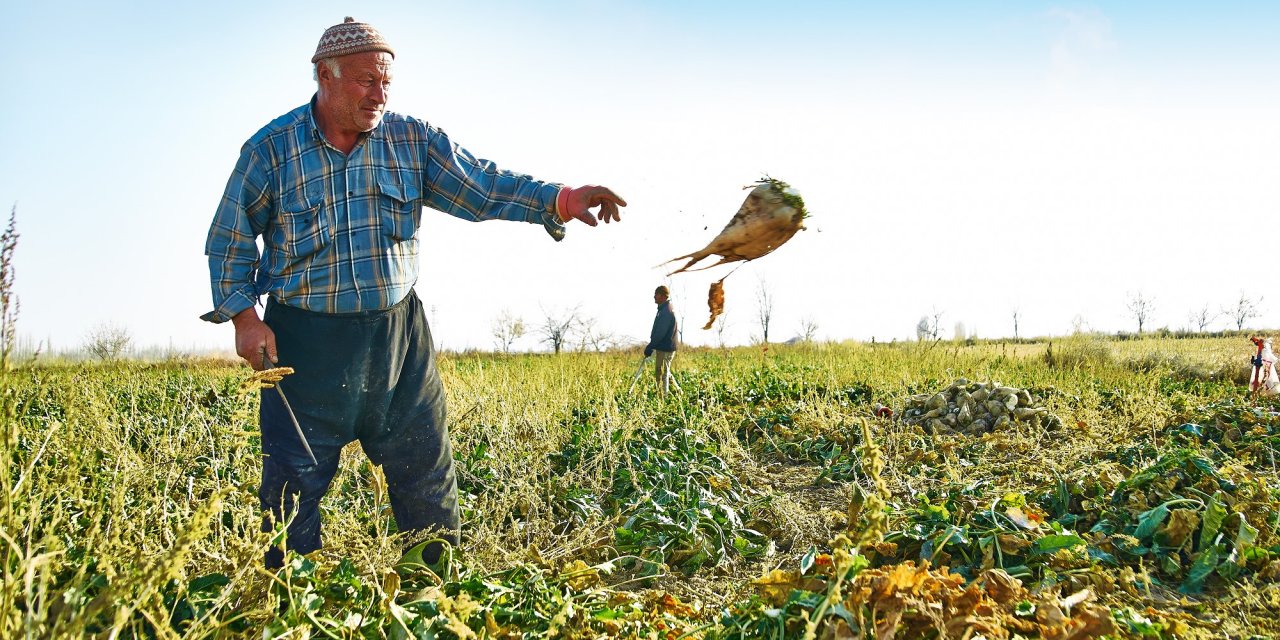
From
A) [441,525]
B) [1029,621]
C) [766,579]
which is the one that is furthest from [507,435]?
[1029,621]

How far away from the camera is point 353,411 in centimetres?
276

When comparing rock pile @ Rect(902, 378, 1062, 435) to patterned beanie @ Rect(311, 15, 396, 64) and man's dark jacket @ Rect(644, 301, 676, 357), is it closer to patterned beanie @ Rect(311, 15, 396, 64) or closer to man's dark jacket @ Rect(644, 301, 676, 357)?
man's dark jacket @ Rect(644, 301, 676, 357)

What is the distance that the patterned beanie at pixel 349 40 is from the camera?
2.71 m

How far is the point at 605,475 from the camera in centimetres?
505

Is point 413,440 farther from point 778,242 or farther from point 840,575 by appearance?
point 840,575

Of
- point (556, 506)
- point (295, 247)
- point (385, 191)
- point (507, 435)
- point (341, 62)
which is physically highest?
point (341, 62)

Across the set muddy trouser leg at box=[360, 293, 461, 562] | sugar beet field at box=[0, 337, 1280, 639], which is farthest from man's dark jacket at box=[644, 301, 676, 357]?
muddy trouser leg at box=[360, 293, 461, 562]

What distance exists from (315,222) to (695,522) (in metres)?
2.11

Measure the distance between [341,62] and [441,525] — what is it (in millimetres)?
1717

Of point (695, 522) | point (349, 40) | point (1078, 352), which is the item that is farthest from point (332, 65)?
point (1078, 352)

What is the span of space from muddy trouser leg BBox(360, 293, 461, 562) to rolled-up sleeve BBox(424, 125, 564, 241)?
0.43 m

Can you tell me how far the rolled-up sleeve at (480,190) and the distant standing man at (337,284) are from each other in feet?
0.28

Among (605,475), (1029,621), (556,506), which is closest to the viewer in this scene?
(1029,621)

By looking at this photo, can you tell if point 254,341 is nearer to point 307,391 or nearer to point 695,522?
point 307,391
